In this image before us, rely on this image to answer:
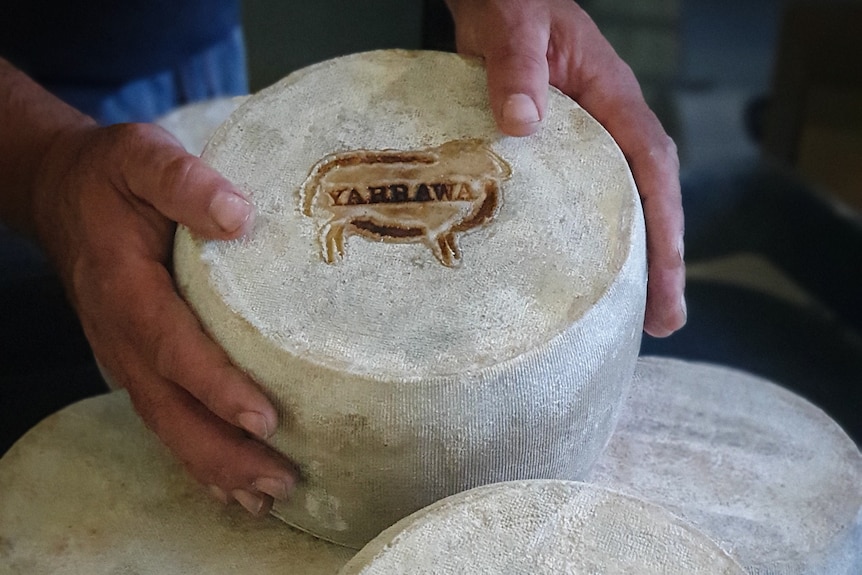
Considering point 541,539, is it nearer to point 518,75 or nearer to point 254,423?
point 254,423

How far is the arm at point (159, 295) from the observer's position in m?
0.76

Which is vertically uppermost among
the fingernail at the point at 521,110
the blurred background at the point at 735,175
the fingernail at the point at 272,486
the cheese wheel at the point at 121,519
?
the fingernail at the point at 521,110

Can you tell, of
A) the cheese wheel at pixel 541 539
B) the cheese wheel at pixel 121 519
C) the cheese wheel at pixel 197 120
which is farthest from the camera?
the cheese wheel at pixel 197 120

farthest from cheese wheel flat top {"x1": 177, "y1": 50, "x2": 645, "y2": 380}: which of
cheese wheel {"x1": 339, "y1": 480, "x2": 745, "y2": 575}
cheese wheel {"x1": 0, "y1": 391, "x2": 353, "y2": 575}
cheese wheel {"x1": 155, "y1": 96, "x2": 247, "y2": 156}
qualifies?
cheese wheel {"x1": 155, "y1": 96, "x2": 247, "y2": 156}

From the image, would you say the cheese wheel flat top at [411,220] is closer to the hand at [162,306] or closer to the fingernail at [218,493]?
the hand at [162,306]

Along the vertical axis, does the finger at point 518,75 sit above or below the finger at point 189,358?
above

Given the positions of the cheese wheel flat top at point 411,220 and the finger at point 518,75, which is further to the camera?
the finger at point 518,75

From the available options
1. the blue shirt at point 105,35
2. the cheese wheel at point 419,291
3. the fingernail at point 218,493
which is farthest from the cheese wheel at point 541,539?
the blue shirt at point 105,35

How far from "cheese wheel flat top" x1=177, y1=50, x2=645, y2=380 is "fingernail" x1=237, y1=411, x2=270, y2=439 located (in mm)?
54

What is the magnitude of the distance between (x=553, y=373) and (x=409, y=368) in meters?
0.10

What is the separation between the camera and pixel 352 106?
90cm

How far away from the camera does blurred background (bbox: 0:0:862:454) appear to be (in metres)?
1.28

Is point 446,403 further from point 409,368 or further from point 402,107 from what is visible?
point 402,107

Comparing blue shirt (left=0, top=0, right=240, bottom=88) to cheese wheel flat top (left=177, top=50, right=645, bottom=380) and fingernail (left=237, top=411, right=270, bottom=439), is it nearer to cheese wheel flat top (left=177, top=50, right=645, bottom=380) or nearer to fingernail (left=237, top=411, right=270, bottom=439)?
Answer: cheese wheel flat top (left=177, top=50, right=645, bottom=380)
